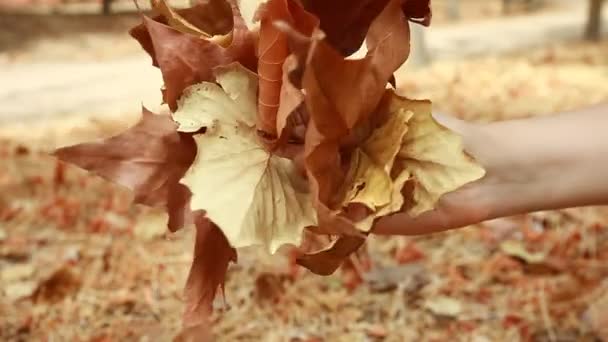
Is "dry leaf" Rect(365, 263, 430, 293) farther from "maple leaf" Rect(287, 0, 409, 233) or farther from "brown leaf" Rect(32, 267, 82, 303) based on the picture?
"maple leaf" Rect(287, 0, 409, 233)

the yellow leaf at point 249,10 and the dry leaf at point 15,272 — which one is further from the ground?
the yellow leaf at point 249,10

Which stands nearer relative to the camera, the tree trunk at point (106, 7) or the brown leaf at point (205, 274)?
the brown leaf at point (205, 274)

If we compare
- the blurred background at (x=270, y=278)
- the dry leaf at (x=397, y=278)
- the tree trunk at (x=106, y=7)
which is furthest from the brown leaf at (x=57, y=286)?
the tree trunk at (x=106, y=7)

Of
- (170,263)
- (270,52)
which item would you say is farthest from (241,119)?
(170,263)

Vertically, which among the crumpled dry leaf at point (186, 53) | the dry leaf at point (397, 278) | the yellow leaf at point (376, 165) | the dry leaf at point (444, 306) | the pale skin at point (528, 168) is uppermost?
the crumpled dry leaf at point (186, 53)

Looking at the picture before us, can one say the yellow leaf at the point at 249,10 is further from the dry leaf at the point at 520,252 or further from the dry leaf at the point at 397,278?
the dry leaf at the point at 520,252

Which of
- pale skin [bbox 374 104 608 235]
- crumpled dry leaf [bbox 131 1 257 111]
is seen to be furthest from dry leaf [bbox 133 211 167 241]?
crumpled dry leaf [bbox 131 1 257 111]

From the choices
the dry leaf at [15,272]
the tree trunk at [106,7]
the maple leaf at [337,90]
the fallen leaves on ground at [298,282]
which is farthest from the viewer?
the tree trunk at [106,7]
